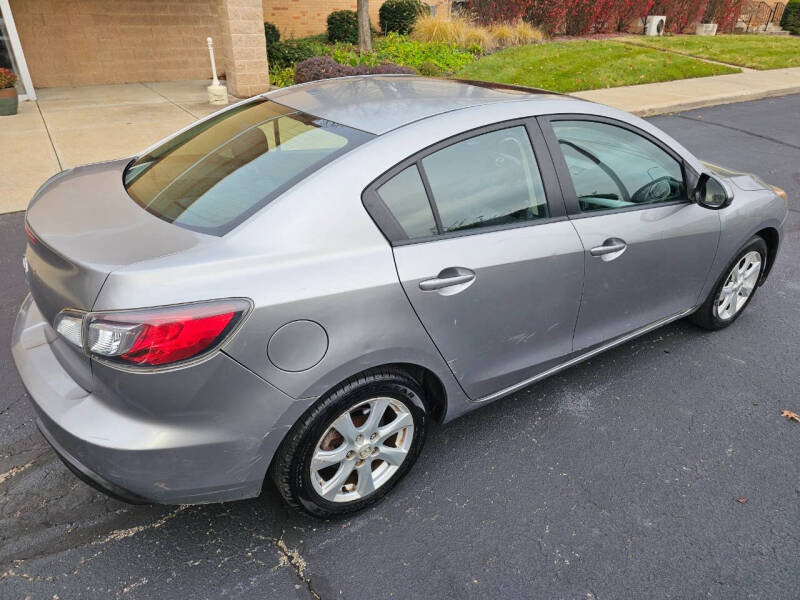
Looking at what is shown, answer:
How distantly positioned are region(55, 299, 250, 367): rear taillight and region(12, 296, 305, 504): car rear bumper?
0.05 meters

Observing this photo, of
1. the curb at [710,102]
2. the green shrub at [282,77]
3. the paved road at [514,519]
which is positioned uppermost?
the green shrub at [282,77]

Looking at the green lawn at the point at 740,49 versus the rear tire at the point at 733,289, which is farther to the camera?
the green lawn at the point at 740,49

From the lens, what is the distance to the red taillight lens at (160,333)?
1842 mm

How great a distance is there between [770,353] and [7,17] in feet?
40.3

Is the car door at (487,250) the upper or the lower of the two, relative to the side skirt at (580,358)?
upper

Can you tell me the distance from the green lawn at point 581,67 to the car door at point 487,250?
9.21 m

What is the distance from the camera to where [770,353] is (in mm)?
→ 3762

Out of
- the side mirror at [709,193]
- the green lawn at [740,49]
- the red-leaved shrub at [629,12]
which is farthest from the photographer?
the red-leaved shrub at [629,12]

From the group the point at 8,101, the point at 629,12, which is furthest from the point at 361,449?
the point at 629,12

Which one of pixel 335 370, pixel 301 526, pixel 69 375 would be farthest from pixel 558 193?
pixel 69 375

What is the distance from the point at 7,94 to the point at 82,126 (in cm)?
160

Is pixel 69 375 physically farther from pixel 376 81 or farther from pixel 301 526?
pixel 376 81

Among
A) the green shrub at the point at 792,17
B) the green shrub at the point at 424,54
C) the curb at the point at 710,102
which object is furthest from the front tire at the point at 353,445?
the green shrub at the point at 792,17

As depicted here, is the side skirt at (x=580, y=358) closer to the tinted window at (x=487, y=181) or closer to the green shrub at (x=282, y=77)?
the tinted window at (x=487, y=181)
